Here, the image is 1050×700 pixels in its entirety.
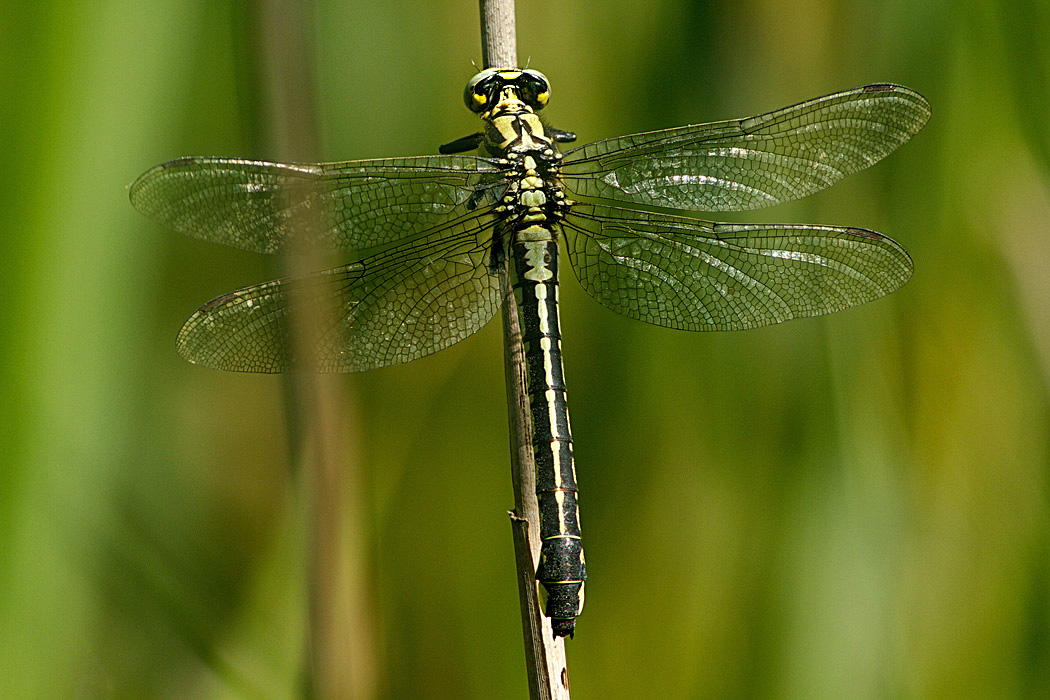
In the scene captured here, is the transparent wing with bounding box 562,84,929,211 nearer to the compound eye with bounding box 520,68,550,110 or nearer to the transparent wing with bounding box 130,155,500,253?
the compound eye with bounding box 520,68,550,110

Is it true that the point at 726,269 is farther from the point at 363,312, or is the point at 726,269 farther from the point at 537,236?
the point at 363,312

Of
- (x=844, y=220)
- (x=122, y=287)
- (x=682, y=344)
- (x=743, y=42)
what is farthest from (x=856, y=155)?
(x=122, y=287)

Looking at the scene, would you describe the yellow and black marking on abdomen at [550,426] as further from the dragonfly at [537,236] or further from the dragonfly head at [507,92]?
the dragonfly head at [507,92]

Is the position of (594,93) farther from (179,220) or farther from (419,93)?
(179,220)

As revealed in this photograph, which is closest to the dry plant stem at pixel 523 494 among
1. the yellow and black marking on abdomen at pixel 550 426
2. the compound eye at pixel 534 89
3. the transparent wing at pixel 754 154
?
the yellow and black marking on abdomen at pixel 550 426

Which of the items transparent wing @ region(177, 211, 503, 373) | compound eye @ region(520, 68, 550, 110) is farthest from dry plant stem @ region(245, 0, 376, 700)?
compound eye @ region(520, 68, 550, 110)
